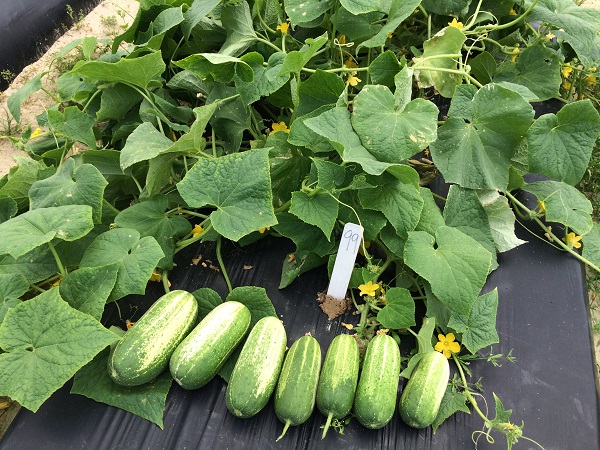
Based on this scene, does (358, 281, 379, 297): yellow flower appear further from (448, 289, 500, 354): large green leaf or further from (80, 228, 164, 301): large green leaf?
(80, 228, 164, 301): large green leaf

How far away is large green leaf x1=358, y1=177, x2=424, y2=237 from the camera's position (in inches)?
67.0

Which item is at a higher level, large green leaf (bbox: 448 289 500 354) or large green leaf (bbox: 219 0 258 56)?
large green leaf (bbox: 219 0 258 56)

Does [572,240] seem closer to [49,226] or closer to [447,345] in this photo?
[447,345]

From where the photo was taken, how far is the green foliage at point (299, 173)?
5.14ft

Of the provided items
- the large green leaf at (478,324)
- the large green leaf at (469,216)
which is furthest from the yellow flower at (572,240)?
the large green leaf at (478,324)

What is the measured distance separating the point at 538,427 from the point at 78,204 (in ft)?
5.30

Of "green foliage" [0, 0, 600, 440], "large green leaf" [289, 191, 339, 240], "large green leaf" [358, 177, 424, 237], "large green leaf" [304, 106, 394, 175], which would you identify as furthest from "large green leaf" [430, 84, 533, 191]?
"large green leaf" [289, 191, 339, 240]

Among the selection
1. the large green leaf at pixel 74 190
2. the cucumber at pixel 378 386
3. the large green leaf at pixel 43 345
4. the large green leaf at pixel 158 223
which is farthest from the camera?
the large green leaf at pixel 158 223

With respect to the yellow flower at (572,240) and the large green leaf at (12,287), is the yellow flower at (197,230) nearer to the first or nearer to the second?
the large green leaf at (12,287)

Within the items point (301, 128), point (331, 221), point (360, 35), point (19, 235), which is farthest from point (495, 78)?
point (19, 235)

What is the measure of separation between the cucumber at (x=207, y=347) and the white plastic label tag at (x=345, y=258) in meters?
0.35

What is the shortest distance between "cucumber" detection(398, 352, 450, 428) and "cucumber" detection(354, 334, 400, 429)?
0.04 metres

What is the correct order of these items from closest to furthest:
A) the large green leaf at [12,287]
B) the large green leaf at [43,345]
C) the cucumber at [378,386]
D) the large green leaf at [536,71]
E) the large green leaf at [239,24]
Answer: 1. the large green leaf at [43,345]
2. the cucumber at [378,386]
3. the large green leaf at [12,287]
4. the large green leaf at [239,24]
5. the large green leaf at [536,71]

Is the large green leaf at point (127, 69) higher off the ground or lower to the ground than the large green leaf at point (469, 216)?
higher
